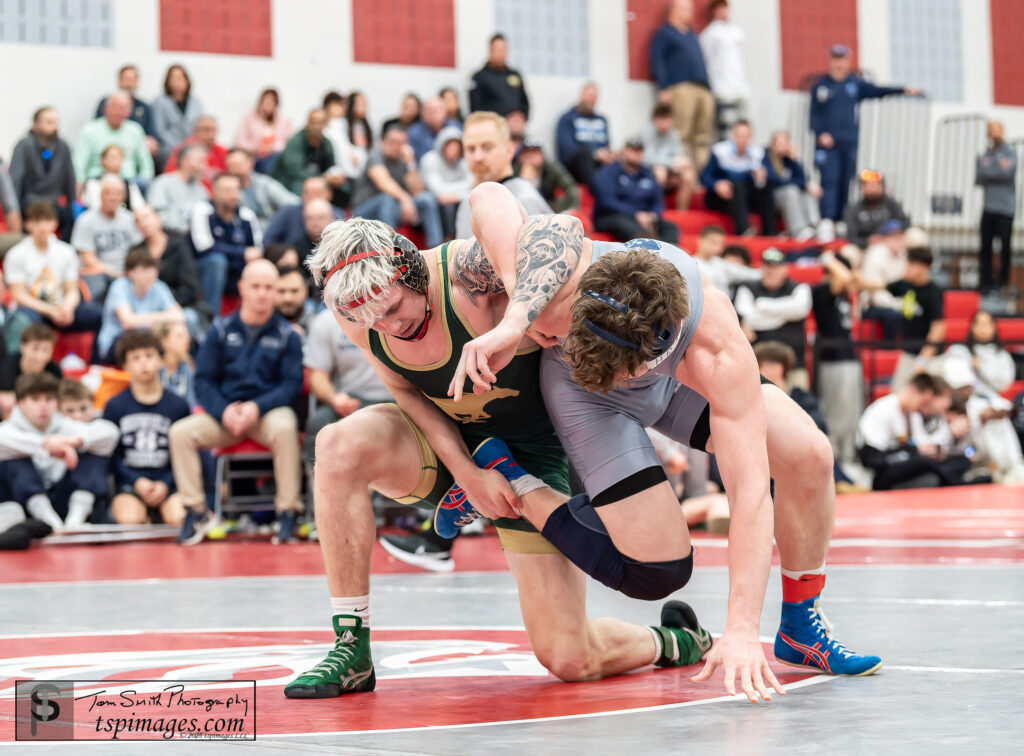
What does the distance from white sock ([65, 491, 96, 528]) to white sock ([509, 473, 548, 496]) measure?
4.66m

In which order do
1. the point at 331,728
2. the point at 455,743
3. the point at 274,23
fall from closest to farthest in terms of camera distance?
the point at 455,743 < the point at 331,728 < the point at 274,23

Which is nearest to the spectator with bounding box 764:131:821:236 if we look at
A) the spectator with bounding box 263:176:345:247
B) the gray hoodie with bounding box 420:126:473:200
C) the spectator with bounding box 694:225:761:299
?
the spectator with bounding box 694:225:761:299

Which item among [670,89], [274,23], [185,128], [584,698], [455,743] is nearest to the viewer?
[455,743]

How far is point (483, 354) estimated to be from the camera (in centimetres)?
269

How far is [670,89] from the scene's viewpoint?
15008 millimetres

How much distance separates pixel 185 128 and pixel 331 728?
9.90 metres

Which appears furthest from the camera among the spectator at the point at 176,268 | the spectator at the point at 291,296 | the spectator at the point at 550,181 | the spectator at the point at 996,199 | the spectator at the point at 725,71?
the spectator at the point at 725,71

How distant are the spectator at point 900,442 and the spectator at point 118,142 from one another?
607 centimetres

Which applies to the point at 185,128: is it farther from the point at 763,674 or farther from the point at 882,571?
the point at 763,674

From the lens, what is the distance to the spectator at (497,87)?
13.3 metres

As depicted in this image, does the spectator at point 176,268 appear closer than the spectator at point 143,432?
No

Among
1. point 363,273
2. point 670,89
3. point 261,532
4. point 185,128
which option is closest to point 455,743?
point 363,273

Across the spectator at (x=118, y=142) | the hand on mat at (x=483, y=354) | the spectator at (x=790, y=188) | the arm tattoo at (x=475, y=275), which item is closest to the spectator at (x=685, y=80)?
the spectator at (x=790, y=188)

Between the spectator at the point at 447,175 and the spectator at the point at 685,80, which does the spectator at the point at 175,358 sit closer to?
the spectator at the point at 447,175
